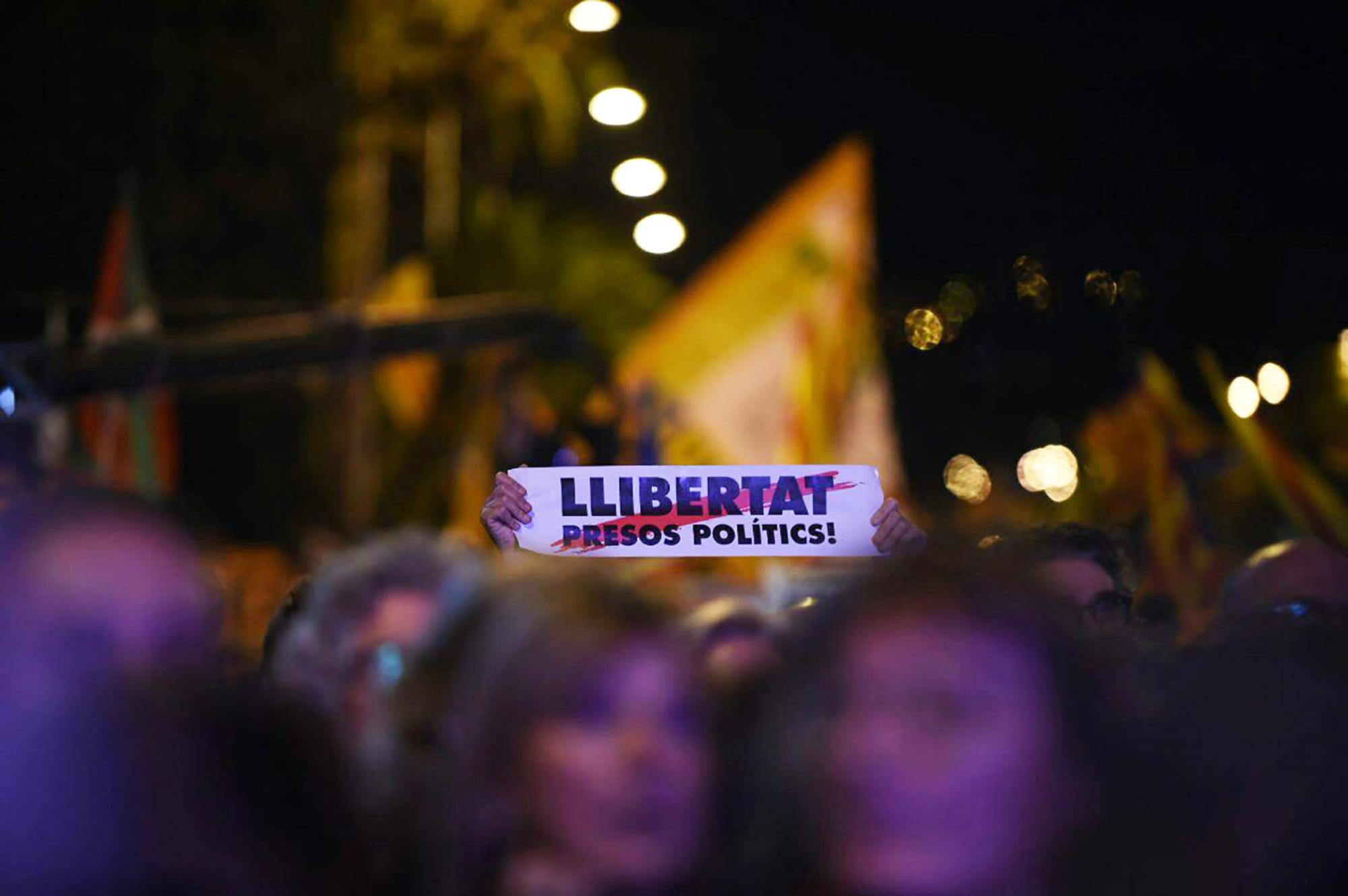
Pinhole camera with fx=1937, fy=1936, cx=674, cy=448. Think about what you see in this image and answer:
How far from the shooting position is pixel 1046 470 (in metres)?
62.2

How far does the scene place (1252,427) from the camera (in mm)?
6906

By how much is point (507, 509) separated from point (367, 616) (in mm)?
547

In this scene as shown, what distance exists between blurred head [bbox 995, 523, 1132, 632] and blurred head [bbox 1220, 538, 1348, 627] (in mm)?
247

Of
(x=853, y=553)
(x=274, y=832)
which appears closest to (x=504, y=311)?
(x=853, y=553)

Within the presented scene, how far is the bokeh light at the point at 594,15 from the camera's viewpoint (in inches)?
429

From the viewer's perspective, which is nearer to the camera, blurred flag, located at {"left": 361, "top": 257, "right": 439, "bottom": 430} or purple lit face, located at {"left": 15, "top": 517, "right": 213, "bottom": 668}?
purple lit face, located at {"left": 15, "top": 517, "right": 213, "bottom": 668}

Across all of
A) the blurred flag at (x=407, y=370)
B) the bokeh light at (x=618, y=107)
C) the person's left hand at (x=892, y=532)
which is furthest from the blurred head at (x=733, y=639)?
the blurred flag at (x=407, y=370)

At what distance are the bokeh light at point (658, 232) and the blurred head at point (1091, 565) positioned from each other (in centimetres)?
948

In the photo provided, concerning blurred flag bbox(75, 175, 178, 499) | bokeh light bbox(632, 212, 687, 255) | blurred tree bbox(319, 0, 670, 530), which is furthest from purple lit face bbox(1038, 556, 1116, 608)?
blurred tree bbox(319, 0, 670, 530)

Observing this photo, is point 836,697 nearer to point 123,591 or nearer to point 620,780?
point 620,780

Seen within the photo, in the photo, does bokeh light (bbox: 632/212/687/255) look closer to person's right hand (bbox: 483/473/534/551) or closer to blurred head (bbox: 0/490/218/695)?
person's right hand (bbox: 483/473/534/551)

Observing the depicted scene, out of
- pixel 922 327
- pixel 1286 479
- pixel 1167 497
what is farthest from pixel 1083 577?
pixel 922 327

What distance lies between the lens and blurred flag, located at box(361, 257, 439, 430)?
20859 millimetres

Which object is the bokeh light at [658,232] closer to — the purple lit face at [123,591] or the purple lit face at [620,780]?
the purple lit face at [123,591]
